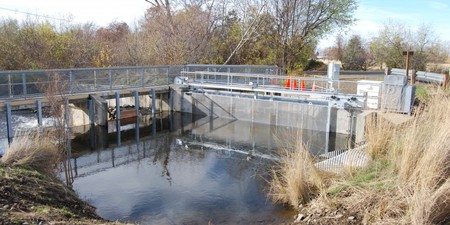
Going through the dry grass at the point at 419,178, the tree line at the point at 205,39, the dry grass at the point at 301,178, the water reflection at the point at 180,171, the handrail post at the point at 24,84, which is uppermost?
the tree line at the point at 205,39

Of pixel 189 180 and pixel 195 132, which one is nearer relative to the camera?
pixel 189 180

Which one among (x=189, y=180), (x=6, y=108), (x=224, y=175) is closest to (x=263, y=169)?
(x=224, y=175)

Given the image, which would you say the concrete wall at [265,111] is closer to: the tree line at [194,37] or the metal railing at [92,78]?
the metal railing at [92,78]

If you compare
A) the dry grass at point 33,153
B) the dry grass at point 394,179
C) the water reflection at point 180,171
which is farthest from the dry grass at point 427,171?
Answer: the dry grass at point 33,153

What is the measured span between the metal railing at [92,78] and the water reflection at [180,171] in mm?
1735

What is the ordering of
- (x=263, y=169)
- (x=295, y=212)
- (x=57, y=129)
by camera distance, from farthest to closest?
(x=263, y=169)
(x=57, y=129)
(x=295, y=212)

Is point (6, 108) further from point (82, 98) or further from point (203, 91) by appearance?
point (203, 91)

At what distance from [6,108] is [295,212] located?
957 cm

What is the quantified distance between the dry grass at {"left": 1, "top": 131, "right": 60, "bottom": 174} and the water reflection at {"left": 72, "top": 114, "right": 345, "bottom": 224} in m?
1.09

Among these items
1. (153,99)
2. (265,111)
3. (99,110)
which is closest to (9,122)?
(99,110)

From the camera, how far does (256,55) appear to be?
28.6m

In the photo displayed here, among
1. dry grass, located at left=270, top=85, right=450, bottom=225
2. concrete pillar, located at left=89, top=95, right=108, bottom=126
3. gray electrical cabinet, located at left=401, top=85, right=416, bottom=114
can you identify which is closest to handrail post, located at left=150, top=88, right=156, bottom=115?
concrete pillar, located at left=89, top=95, right=108, bottom=126

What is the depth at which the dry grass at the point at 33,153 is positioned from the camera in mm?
6543

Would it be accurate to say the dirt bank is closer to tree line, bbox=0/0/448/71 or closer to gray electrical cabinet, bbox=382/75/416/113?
gray electrical cabinet, bbox=382/75/416/113
